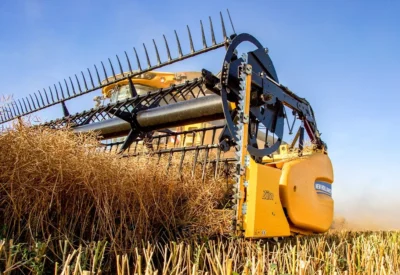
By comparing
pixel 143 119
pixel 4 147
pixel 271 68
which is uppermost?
pixel 271 68

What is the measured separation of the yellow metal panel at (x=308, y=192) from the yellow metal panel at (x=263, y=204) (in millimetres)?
201

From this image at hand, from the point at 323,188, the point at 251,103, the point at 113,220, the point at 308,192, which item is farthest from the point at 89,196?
the point at 323,188

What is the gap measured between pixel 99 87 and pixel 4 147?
2734 millimetres

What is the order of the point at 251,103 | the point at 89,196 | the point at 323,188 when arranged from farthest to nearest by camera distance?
1. the point at 323,188
2. the point at 251,103
3. the point at 89,196

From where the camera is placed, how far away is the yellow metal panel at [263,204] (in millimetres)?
2721

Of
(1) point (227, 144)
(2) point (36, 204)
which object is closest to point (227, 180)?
(1) point (227, 144)

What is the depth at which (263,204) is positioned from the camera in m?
2.83

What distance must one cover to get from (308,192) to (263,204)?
0.89 m

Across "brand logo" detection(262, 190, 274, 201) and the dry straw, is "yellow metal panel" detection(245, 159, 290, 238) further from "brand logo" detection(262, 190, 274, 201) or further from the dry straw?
the dry straw

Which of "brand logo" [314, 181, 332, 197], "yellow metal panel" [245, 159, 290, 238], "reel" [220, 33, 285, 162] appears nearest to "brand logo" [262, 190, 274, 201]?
"yellow metal panel" [245, 159, 290, 238]

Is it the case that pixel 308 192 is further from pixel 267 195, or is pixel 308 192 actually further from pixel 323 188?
pixel 267 195

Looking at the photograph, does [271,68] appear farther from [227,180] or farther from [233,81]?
[227,180]

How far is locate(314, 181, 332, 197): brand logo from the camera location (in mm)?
3765

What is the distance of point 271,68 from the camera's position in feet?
12.8
